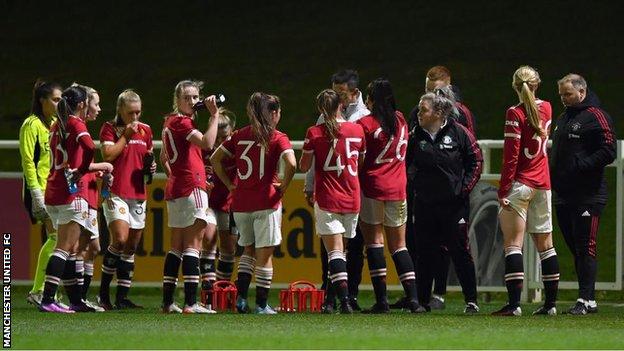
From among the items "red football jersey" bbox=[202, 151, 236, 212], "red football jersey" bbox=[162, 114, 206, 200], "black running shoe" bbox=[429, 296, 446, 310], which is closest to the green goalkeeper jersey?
"red football jersey" bbox=[162, 114, 206, 200]

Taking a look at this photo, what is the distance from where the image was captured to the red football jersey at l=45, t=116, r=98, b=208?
13109mm

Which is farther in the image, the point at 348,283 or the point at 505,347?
the point at 348,283

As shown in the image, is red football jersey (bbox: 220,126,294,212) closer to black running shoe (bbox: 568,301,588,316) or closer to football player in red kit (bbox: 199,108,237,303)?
football player in red kit (bbox: 199,108,237,303)

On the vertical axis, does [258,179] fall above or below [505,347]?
above

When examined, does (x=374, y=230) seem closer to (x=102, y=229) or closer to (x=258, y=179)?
(x=258, y=179)

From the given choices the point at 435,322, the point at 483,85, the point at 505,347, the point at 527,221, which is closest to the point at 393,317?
the point at 435,322

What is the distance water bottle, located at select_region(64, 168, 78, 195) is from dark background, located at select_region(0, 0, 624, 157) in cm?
1350

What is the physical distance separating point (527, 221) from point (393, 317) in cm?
145

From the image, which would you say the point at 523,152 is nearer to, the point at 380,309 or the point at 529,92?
the point at 529,92

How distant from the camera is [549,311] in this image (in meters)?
13.5

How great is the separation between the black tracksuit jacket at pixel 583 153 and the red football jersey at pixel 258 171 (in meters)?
2.18

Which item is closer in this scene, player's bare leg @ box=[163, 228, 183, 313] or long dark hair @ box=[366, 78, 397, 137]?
long dark hair @ box=[366, 78, 397, 137]

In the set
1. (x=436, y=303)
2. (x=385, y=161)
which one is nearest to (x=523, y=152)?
(x=385, y=161)

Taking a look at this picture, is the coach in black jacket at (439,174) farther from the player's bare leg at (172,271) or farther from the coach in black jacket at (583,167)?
the player's bare leg at (172,271)
